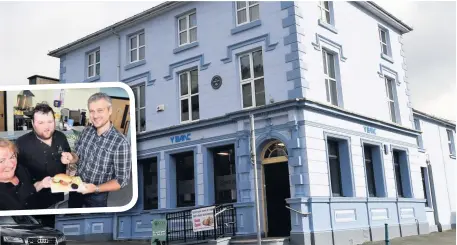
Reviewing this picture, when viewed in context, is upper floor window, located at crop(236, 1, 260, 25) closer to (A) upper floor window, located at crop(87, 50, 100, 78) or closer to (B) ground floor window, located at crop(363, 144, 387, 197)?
(A) upper floor window, located at crop(87, 50, 100, 78)

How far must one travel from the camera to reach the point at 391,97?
14.8 meters

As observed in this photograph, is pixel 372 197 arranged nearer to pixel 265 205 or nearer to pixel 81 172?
pixel 265 205

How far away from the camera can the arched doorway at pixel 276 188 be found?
10844 millimetres

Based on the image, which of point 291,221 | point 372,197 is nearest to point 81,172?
point 291,221

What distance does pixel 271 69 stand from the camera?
11250 mm

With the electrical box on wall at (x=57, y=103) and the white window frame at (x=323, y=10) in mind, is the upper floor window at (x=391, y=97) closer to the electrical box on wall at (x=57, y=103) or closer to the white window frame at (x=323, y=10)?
the white window frame at (x=323, y=10)

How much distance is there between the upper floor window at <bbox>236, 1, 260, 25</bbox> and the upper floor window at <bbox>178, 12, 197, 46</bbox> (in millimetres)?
1476

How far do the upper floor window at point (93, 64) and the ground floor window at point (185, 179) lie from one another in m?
3.35

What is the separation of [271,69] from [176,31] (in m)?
3.50

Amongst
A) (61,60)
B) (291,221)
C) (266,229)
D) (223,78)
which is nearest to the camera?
(291,221)

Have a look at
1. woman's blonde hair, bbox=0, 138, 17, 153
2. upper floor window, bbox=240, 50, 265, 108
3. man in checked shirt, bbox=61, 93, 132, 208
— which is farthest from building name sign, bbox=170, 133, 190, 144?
woman's blonde hair, bbox=0, 138, 17, 153

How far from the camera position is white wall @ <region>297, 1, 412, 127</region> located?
11.4 m

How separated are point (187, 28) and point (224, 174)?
14.3 ft

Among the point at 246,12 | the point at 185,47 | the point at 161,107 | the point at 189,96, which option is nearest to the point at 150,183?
the point at 161,107
